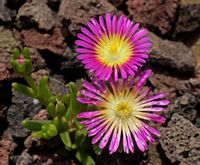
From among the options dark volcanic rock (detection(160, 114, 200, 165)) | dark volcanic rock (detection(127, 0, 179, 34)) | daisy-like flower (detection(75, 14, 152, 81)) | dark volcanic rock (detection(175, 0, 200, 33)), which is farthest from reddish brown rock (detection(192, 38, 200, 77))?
daisy-like flower (detection(75, 14, 152, 81))

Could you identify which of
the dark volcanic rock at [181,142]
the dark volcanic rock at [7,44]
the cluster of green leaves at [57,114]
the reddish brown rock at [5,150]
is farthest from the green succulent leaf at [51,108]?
the dark volcanic rock at [181,142]

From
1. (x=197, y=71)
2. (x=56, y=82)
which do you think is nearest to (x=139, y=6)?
(x=197, y=71)

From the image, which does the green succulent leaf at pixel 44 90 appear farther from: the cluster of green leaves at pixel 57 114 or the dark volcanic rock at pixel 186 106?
the dark volcanic rock at pixel 186 106

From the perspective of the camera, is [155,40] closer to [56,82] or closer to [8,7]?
[56,82]

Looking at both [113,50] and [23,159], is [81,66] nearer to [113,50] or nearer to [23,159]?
[113,50]

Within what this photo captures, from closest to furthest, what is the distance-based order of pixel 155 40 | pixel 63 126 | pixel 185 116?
pixel 63 126, pixel 185 116, pixel 155 40
